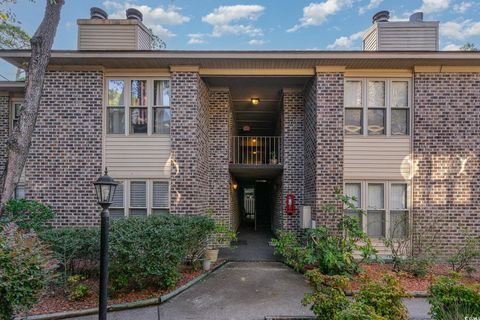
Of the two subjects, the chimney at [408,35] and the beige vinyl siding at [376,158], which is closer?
the beige vinyl siding at [376,158]

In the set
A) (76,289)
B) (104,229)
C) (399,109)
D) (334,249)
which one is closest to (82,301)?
(76,289)

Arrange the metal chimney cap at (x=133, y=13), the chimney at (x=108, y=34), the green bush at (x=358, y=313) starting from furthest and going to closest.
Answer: the metal chimney cap at (x=133, y=13)
the chimney at (x=108, y=34)
the green bush at (x=358, y=313)

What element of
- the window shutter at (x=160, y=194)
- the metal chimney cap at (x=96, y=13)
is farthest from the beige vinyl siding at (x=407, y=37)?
the metal chimney cap at (x=96, y=13)

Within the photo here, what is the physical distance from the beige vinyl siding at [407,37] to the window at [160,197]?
777 centimetres

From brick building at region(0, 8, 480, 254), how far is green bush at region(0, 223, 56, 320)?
4.08 metres

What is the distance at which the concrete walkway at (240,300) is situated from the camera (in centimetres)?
496

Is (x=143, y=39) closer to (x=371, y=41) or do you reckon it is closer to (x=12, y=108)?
(x=12, y=108)

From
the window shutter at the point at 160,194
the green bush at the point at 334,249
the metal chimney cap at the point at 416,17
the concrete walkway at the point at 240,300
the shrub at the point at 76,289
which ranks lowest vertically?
the concrete walkway at the point at 240,300

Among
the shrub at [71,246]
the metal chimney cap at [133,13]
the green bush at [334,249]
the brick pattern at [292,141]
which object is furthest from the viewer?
the brick pattern at [292,141]

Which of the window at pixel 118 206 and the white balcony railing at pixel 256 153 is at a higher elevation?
the white balcony railing at pixel 256 153

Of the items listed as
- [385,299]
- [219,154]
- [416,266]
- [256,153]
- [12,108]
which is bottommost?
[416,266]

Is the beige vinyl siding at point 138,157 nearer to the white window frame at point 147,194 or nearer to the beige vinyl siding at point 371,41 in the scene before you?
the white window frame at point 147,194

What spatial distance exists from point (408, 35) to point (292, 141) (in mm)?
4726

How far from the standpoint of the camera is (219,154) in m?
9.52
